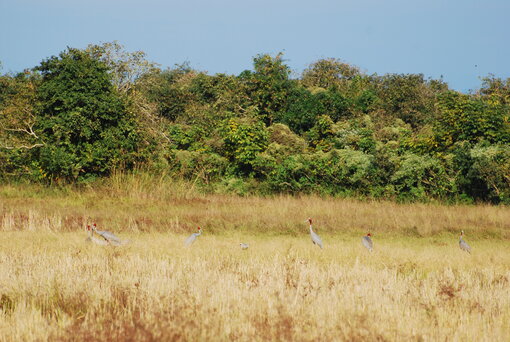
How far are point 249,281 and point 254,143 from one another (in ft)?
56.2

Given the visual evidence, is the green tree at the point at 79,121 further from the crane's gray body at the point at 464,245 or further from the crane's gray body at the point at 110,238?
the crane's gray body at the point at 464,245

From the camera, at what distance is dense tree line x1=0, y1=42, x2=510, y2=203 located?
21.0 metres

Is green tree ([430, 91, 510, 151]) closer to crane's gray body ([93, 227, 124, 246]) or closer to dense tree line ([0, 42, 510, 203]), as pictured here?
dense tree line ([0, 42, 510, 203])

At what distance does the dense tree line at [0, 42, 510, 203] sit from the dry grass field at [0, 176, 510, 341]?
4.82 m

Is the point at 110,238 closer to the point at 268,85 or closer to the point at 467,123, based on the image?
the point at 467,123

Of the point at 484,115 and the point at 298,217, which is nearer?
the point at 298,217

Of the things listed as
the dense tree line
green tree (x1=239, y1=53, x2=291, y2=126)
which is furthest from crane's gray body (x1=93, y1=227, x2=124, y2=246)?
green tree (x1=239, y1=53, x2=291, y2=126)

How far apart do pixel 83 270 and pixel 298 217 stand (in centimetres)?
935

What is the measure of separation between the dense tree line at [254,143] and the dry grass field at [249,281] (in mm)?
4818

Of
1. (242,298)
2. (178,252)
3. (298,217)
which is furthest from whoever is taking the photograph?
(298,217)

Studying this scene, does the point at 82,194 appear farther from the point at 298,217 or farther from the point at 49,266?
the point at 49,266

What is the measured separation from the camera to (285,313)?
629 cm

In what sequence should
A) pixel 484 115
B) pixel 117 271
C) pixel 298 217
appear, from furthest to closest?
pixel 484 115 < pixel 298 217 < pixel 117 271

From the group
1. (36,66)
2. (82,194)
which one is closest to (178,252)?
(82,194)
